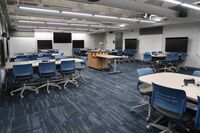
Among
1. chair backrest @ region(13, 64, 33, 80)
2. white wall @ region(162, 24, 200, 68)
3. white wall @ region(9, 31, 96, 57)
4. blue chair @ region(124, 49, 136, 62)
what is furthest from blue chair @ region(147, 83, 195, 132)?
white wall @ region(9, 31, 96, 57)

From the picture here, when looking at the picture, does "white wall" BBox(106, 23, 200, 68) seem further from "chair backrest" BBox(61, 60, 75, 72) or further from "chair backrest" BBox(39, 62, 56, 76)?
"chair backrest" BBox(39, 62, 56, 76)

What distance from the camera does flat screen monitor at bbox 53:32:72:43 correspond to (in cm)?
1315

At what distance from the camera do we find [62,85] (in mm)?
Answer: 4992

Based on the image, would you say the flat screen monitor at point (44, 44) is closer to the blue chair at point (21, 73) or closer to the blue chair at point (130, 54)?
the blue chair at point (130, 54)

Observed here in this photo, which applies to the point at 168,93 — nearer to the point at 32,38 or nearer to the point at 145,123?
the point at 145,123

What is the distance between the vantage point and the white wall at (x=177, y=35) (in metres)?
7.65

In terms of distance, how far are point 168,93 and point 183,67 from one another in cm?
742

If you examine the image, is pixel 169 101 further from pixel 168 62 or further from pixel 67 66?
pixel 168 62

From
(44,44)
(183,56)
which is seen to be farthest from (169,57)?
(44,44)

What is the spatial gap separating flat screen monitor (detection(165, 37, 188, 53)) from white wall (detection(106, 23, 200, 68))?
249mm

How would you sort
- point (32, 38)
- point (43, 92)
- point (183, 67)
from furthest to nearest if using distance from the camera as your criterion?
point (32, 38) < point (183, 67) < point (43, 92)

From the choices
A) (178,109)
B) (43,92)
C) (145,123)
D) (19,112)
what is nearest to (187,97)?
(178,109)

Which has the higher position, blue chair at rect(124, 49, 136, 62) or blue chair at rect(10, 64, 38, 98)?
blue chair at rect(124, 49, 136, 62)

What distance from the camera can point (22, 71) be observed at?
3982 mm
